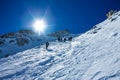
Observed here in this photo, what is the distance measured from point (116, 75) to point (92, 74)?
5.51ft

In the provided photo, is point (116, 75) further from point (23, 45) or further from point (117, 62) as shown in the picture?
point (23, 45)

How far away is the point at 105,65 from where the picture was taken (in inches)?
405

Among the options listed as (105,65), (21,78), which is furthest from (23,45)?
(105,65)

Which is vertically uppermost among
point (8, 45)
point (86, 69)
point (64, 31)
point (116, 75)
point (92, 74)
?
point (64, 31)

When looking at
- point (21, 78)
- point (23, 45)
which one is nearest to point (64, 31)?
point (23, 45)

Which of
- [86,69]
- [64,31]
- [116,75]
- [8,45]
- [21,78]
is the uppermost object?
[64,31]

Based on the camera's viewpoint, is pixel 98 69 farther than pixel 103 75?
Yes

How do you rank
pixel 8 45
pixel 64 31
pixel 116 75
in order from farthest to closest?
pixel 64 31
pixel 8 45
pixel 116 75

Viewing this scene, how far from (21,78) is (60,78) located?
152 inches

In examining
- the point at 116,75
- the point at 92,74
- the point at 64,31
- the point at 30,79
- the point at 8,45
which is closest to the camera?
the point at 116,75

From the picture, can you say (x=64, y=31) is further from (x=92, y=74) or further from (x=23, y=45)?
(x=92, y=74)

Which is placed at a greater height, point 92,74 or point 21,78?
point 21,78

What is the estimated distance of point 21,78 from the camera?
41.5 feet

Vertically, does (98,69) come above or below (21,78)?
below
